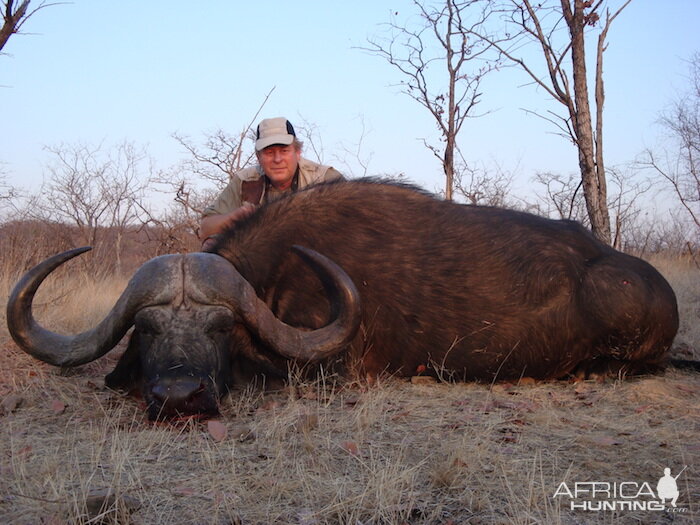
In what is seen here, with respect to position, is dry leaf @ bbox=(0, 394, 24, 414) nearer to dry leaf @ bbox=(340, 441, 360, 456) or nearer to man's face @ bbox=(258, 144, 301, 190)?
dry leaf @ bbox=(340, 441, 360, 456)

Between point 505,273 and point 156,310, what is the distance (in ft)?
7.87

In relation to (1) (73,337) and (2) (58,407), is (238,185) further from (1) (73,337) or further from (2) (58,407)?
(2) (58,407)

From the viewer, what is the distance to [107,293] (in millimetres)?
8016

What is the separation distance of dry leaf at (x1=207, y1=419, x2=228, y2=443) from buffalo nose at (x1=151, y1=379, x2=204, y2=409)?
171mm

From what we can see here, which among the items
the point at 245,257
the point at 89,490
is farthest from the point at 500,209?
the point at 89,490

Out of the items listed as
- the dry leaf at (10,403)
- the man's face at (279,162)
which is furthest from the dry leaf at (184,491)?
the man's face at (279,162)

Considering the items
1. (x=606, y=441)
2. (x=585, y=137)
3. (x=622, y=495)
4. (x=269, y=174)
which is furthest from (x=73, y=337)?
(x=585, y=137)

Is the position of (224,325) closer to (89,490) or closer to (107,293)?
(89,490)

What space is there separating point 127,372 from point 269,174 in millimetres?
2618

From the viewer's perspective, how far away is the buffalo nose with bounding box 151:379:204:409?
3.37m

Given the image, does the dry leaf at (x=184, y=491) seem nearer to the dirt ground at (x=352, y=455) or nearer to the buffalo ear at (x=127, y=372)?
the dirt ground at (x=352, y=455)

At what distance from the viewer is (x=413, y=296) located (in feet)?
15.3

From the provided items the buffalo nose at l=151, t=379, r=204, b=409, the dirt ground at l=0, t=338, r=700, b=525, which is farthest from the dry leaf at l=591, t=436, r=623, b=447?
the buffalo nose at l=151, t=379, r=204, b=409

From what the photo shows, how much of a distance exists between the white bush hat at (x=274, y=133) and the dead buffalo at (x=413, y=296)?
4.16 ft
